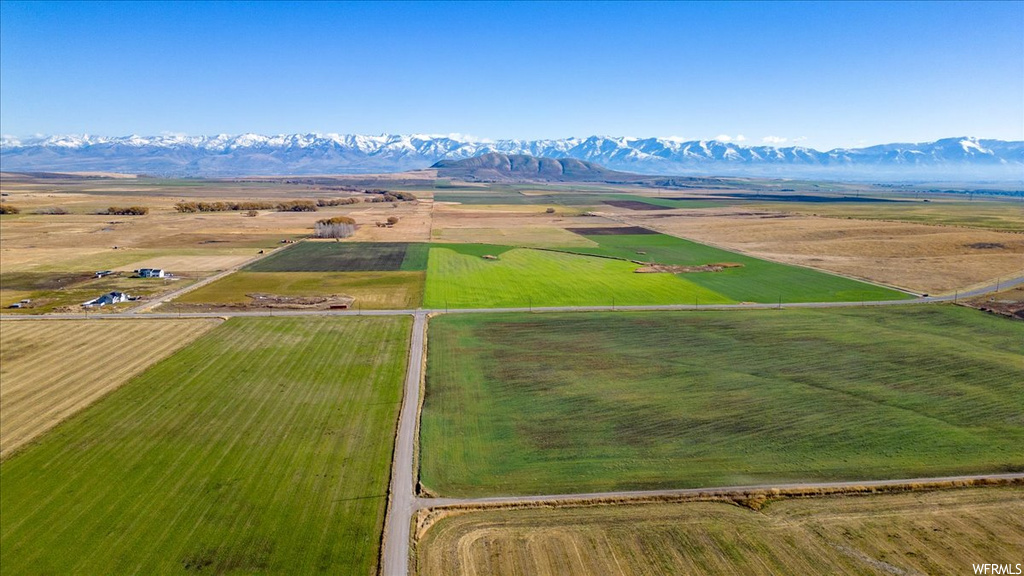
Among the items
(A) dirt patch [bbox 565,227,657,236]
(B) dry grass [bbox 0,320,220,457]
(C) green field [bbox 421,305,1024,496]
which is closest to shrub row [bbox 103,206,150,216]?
(B) dry grass [bbox 0,320,220,457]

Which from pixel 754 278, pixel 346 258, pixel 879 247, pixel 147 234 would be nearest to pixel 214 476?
pixel 346 258

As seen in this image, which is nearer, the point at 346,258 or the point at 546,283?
the point at 546,283

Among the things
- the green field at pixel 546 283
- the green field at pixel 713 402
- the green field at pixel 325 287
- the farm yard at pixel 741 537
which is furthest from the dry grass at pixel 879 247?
the green field at pixel 325 287

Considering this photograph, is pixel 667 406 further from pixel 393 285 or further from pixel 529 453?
pixel 393 285

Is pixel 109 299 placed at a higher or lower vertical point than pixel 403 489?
higher

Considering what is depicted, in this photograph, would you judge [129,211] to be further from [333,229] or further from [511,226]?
[511,226]

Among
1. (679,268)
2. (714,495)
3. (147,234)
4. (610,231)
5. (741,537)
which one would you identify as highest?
(610,231)
